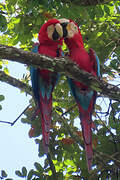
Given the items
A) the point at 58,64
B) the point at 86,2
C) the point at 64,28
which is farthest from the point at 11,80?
the point at 86,2

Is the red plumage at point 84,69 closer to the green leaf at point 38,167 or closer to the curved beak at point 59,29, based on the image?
the curved beak at point 59,29

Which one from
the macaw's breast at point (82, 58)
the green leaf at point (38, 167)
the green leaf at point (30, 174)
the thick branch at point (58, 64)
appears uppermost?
the macaw's breast at point (82, 58)

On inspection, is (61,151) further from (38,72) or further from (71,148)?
(38,72)

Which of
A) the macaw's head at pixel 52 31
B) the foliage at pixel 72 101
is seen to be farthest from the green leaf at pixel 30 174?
the macaw's head at pixel 52 31

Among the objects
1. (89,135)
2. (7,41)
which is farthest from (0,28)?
(89,135)

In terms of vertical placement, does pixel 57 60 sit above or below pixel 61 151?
above

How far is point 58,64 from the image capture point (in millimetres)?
2309

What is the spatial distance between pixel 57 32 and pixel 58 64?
94 cm

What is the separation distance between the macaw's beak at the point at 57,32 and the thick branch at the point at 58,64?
0.84m

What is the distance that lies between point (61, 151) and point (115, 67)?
1.19 m

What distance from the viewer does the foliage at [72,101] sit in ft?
9.32

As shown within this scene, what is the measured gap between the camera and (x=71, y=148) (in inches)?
124

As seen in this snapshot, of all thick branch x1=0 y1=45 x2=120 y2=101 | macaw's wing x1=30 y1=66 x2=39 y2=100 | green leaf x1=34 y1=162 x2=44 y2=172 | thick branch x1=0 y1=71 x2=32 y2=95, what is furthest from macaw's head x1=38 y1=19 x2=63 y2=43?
green leaf x1=34 y1=162 x2=44 y2=172

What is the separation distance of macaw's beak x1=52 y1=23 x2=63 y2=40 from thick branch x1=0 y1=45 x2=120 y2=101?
842 mm
